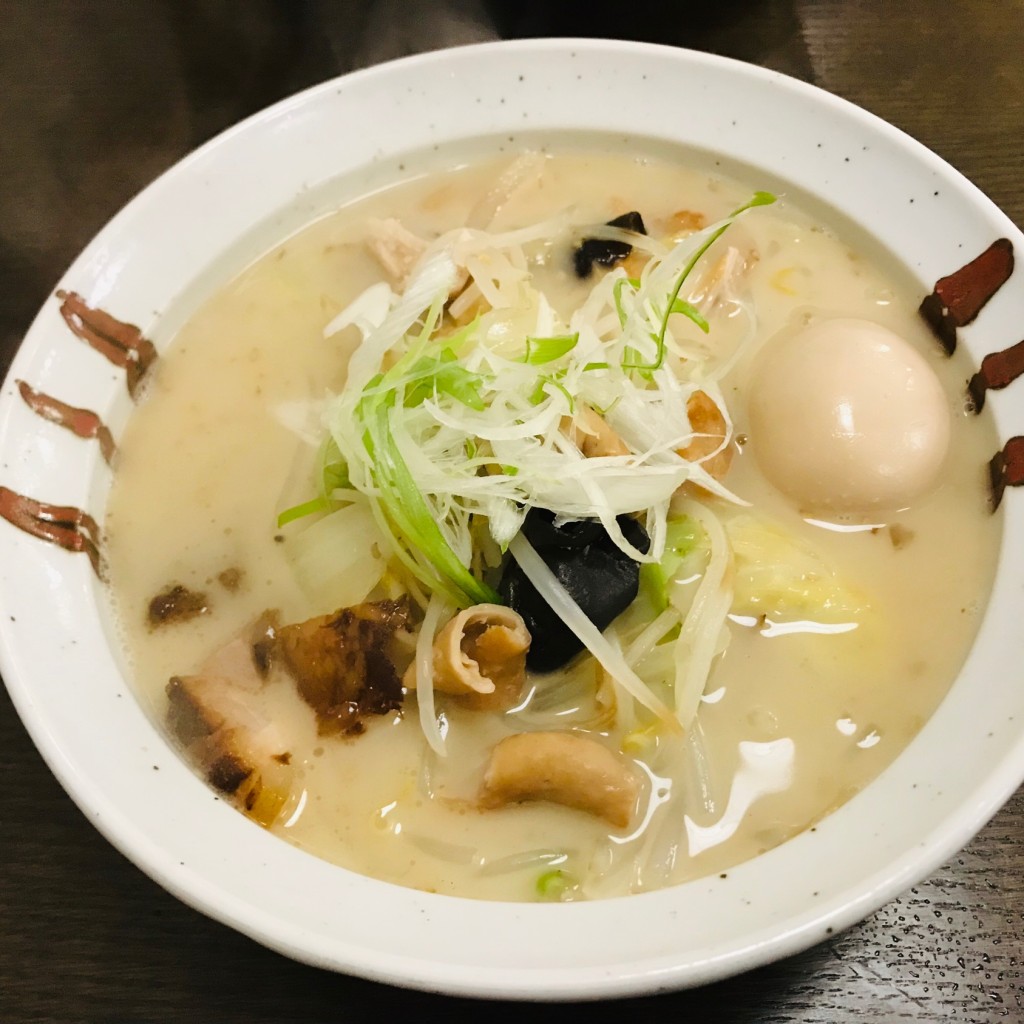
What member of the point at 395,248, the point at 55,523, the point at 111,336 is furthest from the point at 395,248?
the point at 55,523

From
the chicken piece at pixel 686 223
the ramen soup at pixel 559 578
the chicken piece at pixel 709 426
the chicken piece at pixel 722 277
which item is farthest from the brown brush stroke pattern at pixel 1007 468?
the chicken piece at pixel 686 223

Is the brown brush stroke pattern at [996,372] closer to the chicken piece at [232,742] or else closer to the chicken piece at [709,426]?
the chicken piece at [709,426]

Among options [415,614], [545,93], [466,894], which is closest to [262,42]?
[545,93]

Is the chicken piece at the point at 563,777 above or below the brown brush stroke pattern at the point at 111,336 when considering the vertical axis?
below

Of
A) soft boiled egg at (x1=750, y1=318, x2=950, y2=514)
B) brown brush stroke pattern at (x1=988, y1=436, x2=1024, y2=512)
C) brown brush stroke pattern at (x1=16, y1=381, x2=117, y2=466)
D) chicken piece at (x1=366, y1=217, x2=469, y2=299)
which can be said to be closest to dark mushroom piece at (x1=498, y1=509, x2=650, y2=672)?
soft boiled egg at (x1=750, y1=318, x2=950, y2=514)

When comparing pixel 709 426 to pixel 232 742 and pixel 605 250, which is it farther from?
pixel 232 742

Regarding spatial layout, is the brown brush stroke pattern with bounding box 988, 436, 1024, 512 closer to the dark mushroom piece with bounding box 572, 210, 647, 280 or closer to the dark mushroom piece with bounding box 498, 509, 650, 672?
the dark mushroom piece with bounding box 498, 509, 650, 672

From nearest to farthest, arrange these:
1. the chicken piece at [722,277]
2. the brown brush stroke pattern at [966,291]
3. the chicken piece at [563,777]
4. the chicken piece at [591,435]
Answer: the chicken piece at [563,777]
the chicken piece at [591,435]
the brown brush stroke pattern at [966,291]
the chicken piece at [722,277]
